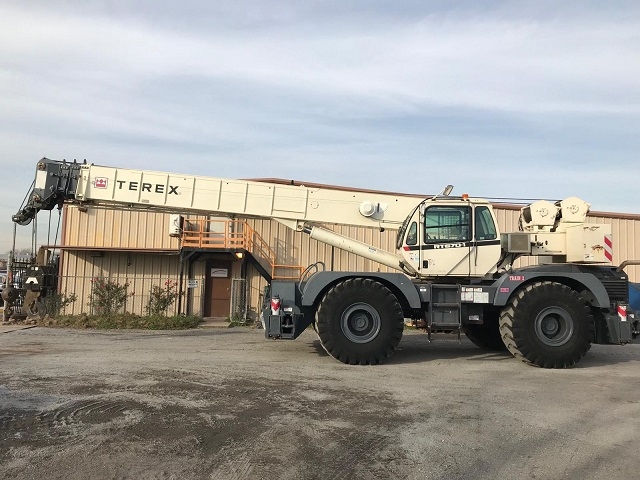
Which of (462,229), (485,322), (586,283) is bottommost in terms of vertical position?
(485,322)

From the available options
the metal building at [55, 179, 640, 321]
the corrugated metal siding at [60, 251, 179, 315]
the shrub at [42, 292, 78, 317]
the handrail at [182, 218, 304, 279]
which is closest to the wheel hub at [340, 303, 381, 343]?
the handrail at [182, 218, 304, 279]

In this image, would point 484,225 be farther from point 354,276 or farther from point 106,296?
point 106,296

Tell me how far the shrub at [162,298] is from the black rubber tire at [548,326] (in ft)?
48.5

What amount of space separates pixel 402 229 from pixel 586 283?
386 centimetres

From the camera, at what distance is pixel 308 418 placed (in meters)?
6.33

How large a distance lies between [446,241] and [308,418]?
5613 millimetres

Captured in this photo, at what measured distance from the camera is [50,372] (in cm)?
887

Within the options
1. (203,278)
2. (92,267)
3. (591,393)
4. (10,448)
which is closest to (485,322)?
(591,393)

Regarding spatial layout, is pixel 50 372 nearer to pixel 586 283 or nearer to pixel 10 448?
pixel 10 448

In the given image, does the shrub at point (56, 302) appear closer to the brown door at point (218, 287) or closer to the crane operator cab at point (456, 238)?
the brown door at point (218, 287)

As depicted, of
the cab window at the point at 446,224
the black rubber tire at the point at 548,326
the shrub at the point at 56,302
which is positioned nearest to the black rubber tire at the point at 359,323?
the cab window at the point at 446,224

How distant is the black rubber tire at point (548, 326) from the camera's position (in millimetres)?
10133

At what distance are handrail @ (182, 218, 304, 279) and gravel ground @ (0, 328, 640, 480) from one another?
30.8ft

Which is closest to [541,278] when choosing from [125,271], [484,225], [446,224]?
[484,225]
